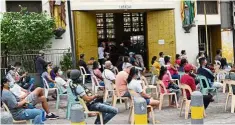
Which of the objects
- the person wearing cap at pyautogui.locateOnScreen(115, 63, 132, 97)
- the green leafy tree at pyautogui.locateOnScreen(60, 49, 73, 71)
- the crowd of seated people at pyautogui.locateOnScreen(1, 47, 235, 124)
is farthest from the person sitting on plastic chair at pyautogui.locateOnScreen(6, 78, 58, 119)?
the green leafy tree at pyautogui.locateOnScreen(60, 49, 73, 71)

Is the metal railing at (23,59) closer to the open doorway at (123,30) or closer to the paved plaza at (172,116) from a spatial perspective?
the paved plaza at (172,116)

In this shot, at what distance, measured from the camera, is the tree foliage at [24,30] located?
16859 millimetres

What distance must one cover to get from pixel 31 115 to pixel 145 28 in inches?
623

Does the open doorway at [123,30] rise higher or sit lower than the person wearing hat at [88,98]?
higher

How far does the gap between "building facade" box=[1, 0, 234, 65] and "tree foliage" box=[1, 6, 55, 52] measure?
1119mm

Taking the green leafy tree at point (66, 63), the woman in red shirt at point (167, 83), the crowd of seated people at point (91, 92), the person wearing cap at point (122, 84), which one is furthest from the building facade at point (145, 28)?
the person wearing cap at point (122, 84)

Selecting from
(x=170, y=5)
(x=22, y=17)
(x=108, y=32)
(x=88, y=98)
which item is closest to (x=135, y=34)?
(x=108, y=32)

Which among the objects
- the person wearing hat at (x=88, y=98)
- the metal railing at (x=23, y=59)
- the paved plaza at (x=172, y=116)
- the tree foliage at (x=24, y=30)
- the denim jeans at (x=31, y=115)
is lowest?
the paved plaza at (x=172, y=116)

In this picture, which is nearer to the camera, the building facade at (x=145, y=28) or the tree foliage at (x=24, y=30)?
the tree foliage at (x=24, y=30)

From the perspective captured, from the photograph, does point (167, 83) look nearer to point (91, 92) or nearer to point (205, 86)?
point (205, 86)

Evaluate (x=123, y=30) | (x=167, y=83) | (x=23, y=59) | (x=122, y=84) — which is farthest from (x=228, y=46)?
(x=122, y=84)

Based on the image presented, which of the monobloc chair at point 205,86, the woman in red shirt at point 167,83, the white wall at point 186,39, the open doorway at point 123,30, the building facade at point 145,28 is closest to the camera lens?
the woman in red shirt at point 167,83

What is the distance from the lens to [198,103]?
298 inches

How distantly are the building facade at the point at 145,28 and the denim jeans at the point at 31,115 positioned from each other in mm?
10805
